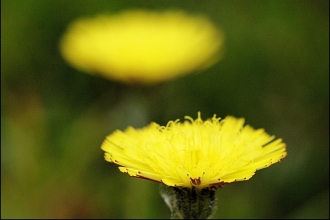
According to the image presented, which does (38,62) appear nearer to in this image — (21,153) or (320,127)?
(21,153)

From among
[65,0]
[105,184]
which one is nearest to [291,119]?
[105,184]

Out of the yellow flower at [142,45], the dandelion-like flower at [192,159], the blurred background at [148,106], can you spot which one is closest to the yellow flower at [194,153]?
the dandelion-like flower at [192,159]

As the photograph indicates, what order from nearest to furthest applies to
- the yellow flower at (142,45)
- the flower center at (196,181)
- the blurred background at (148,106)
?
the flower center at (196,181), the blurred background at (148,106), the yellow flower at (142,45)

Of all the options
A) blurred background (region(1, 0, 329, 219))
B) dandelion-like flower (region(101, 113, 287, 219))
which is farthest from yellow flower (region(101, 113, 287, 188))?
blurred background (region(1, 0, 329, 219))

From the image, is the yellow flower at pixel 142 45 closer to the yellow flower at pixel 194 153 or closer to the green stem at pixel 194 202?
the yellow flower at pixel 194 153

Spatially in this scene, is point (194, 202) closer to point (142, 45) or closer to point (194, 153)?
point (194, 153)

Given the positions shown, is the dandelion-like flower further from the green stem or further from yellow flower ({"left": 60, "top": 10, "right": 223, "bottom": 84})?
yellow flower ({"left": 60, "top": 10, "right": 223, "bottom": 84})

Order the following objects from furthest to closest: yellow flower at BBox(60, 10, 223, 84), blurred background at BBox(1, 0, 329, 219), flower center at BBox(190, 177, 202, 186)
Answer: yellow flower at BBox(60, 10, 223, 84)
blurred background at BBox(1, 0, 329, 219)
flower center at BBox(190, 177, 202, 186)
